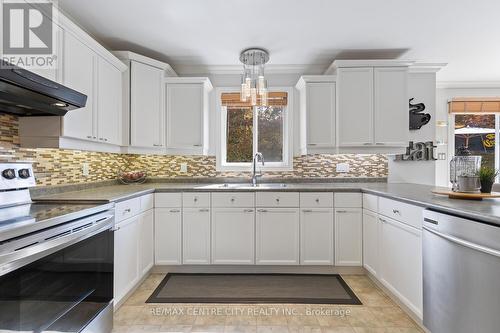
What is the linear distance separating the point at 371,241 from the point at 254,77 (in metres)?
2.11

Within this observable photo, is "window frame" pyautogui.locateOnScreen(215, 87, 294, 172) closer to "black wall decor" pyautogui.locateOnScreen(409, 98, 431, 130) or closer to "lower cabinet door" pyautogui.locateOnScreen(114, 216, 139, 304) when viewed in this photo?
"lower cabinet door" pyautogui.locateOnScreen(114, 216, 139, 304)

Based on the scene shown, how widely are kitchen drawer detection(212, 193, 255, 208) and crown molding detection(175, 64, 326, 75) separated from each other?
1661mm

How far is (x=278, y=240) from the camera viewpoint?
2635mm

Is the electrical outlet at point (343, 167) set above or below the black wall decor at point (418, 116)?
below

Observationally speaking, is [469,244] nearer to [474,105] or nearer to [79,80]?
[79,80]

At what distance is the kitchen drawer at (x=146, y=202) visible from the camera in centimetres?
240

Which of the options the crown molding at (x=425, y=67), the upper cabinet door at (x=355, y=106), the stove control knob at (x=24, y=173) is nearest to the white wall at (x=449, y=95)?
the crown molding at (x=425, y=67)

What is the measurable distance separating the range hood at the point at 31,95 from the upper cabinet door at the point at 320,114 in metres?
2.22

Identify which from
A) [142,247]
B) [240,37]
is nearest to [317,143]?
[240,37]

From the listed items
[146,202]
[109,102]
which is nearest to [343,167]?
[146,202]

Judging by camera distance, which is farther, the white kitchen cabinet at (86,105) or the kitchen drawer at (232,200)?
the kitchen drawer at (232,200)

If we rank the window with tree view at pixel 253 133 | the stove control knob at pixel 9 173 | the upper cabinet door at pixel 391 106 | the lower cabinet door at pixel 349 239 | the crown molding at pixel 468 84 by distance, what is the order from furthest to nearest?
the crown molding at pixel 468 84
the window with tree view at pixel 253 133
the upper cabinet door at pixel 391 106
the lower cabinet door at pixel 349 239
the stove control knob at pixel 9 173

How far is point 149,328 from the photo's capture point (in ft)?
6.03

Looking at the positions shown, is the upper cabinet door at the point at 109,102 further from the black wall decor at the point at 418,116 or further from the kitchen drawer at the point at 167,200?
the black wall decor at the point at 418,116
